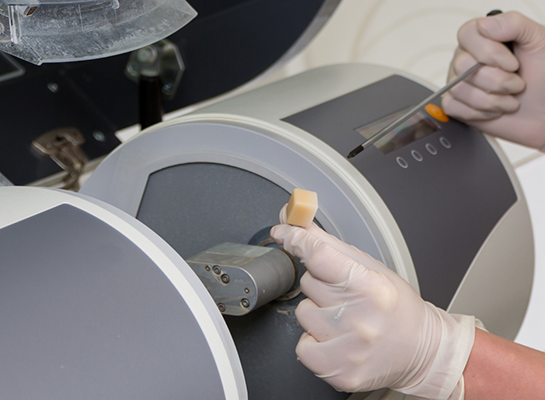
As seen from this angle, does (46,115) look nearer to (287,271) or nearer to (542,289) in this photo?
(287,271)

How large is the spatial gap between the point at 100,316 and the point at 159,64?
36.4 inches

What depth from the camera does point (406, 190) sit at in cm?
83

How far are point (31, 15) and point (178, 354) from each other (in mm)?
406

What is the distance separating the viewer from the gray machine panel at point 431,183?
811 mm

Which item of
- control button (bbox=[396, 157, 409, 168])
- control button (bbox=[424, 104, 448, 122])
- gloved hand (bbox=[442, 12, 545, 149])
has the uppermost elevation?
gloved hand (bbox=[442, 12, 545, 149])

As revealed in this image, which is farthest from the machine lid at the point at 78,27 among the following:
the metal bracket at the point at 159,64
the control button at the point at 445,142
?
the metal bracket at the point at 159,64

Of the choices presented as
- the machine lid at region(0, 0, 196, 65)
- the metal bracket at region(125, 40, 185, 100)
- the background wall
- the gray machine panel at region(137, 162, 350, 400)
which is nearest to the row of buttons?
the gray machine panel at region(137, 162, 350, 400)

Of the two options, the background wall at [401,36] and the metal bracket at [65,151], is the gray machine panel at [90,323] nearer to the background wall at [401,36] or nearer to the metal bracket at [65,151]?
the metal bracket at [65,151]

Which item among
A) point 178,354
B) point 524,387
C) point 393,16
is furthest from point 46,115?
point 393,16

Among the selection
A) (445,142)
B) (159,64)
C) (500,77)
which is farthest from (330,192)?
(159,64)

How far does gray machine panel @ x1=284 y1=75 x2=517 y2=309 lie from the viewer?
811 mm

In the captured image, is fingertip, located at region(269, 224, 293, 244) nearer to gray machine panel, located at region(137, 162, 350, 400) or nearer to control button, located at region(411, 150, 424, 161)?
gray machine panel, located at region(137, 162, 350, 400)

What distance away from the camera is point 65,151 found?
1.27 metres

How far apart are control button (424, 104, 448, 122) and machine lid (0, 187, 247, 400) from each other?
0.64m
